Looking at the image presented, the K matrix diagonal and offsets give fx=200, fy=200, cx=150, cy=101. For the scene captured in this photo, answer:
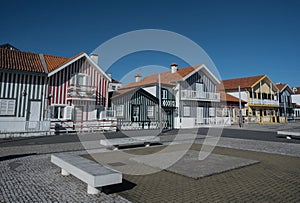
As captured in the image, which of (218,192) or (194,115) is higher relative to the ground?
(194,115)

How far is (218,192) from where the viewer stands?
385 centimetres

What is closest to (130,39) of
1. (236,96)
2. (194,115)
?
(194,115)

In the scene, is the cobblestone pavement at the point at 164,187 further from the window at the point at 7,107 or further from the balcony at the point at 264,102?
the balcony at the point at 264,102

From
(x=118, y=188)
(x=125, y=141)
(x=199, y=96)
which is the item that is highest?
(x=199, y=96)

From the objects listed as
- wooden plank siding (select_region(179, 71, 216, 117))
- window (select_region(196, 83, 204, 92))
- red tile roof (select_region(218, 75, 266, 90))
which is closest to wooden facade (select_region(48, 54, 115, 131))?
→ wooden plank siding (select_region(179, 71, 216, 117))

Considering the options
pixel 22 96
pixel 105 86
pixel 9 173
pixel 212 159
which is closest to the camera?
pixel 9 173

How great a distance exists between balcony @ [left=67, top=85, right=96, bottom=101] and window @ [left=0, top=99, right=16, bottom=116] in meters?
3.77

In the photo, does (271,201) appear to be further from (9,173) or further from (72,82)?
(72,82)

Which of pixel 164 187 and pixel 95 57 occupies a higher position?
pixel 95 57

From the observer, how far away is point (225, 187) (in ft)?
13.6

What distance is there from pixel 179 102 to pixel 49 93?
1278 cm

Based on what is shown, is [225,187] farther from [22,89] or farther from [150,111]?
[150,111]

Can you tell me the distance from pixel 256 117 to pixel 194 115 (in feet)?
44.9

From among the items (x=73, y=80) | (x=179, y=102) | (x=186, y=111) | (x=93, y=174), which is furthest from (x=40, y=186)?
(x=186, y=111)
